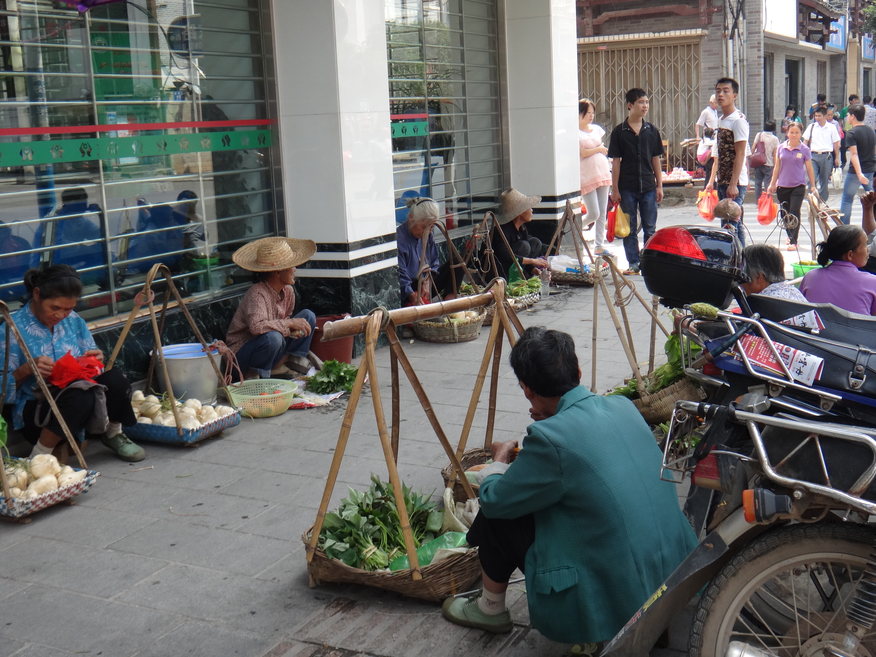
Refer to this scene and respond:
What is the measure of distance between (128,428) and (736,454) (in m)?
3.89

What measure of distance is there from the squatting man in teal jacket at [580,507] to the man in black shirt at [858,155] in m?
10.4

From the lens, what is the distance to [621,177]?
9773mm

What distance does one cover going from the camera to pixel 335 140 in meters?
6.67

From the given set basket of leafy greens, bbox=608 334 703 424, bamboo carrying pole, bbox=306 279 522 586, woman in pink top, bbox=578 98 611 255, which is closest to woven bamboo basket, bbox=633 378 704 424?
basket of leafy greens, bbox=608 334 703 424

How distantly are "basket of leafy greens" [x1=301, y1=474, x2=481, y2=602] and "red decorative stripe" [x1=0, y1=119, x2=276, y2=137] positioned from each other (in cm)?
312

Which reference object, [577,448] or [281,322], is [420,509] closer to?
[577,448]

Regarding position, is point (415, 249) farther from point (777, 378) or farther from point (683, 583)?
point (683, 583)

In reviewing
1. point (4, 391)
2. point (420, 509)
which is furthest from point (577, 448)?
point (4, 391)

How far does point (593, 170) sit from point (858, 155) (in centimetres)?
394

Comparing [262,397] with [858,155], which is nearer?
[262,397]

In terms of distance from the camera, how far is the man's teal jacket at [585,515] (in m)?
2.70

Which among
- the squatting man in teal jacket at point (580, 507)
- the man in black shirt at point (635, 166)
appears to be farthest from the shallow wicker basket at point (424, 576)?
the man in black shirt at point (635, 166)

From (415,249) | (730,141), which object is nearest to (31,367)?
(415,249)

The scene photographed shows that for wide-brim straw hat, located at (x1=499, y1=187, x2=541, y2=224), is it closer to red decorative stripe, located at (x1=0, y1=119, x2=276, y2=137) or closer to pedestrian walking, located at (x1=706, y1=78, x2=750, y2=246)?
pedestrian walking, located at (x1=706, y1=78, x2=750, y2=246)
